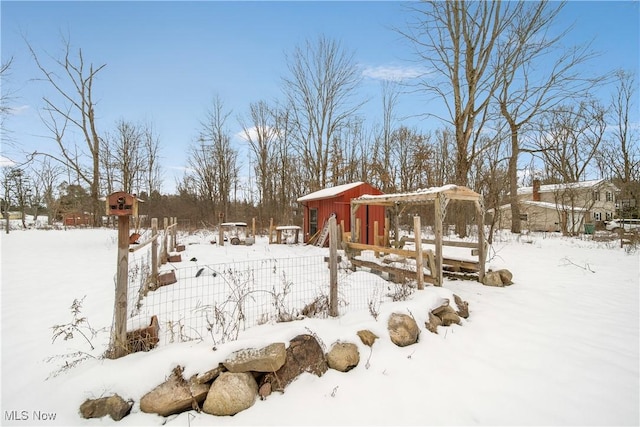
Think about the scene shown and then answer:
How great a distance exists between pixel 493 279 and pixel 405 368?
4.79 meters

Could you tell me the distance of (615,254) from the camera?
10562 millimetres

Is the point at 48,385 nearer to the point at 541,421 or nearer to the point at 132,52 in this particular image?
the point at 541,421

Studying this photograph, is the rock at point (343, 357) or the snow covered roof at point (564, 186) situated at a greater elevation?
the snow covered roof at point (564, 186)

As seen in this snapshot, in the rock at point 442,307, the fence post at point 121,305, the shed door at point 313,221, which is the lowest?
the rock at point 442,307

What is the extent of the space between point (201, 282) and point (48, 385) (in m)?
3.70

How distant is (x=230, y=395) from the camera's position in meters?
2.68

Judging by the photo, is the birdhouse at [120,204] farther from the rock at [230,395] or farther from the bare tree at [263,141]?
the bare tree at [263,141]

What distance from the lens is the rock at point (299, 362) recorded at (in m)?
2.98

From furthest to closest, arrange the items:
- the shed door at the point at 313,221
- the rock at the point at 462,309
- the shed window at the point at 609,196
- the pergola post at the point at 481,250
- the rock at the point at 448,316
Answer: the shed window at the point at 609,196, the shed door at the point at 313,221, the pergola post at the point at 481,250, the rock at the point at 462,309, the rock at the point at 448,316

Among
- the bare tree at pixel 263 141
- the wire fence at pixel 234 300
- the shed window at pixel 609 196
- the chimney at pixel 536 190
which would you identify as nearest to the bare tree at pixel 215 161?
the bare tree at pixel 263 141

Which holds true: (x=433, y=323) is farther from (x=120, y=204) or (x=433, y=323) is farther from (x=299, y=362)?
(x=120, y=204)

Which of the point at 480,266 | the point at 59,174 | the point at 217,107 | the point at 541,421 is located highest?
the point at 217,107

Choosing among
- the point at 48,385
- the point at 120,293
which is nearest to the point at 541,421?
the point at 120,293

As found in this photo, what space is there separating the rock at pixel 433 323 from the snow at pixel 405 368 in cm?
11
